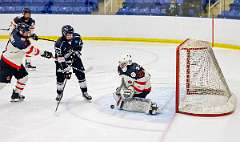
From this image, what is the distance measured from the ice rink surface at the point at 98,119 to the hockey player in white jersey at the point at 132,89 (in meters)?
0.09

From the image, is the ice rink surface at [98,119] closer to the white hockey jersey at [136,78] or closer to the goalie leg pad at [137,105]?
the goalie leg pad at [137,105]

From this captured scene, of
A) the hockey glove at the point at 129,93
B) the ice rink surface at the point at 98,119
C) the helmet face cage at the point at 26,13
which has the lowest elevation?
the ice rink surface at the point at 98,119

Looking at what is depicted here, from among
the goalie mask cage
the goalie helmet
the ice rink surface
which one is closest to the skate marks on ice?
the ice rink surface

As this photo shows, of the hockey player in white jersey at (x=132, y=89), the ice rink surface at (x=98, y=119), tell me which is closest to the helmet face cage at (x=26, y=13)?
the ice rink surface at (x=98, y=119)

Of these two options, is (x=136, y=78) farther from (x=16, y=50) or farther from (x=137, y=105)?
(x=16, y=50)

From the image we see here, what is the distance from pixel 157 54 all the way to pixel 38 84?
11.1 ft

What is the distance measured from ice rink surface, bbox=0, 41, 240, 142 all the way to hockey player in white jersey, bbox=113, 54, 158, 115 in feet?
0.29

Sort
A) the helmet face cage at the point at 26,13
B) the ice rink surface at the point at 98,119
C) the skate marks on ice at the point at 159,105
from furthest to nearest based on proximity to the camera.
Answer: the helmet face cage at the point at 26,13 < the skate marks on ice at the point at 159,105 < the ice rink surface at the point at 98,119

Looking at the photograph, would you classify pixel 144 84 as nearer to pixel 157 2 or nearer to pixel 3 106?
pixel 3 106

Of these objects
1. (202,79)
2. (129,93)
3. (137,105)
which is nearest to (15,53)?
(129,93)

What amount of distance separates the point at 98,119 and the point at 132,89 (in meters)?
0.52

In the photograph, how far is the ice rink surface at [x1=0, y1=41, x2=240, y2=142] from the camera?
452 centimetres

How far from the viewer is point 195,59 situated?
565 centimetres

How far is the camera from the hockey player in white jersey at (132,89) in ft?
17.0
